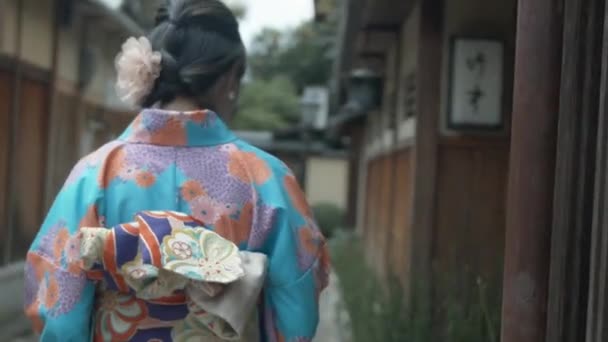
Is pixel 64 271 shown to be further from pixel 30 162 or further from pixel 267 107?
pixel 267 107

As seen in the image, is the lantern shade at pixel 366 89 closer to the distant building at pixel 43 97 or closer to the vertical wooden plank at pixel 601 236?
the distant building at pixel 43 97

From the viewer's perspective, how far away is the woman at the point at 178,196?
2170mm

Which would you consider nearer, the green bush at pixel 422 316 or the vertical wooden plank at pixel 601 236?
the vertical wooden plank at pixel 601 236

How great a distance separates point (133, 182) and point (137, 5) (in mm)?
13601

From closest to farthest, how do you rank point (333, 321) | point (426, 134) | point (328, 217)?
1. point (426, 134)
2. point (333, 321)
3. point (328, 217)

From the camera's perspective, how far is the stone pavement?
255 inches

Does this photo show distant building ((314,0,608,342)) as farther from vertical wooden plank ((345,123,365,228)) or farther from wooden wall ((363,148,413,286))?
vertical wooden plank ((345,123,365,228))

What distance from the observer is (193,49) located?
7.56 feet

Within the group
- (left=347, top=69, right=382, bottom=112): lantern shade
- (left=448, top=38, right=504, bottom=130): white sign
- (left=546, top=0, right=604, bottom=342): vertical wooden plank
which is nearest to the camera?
(left=546, top=0, right=604, bottom=342): vertical wooden plank

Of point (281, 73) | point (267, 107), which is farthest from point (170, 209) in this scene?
point (281, 73)

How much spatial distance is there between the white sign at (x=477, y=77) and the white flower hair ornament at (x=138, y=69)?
115 inches

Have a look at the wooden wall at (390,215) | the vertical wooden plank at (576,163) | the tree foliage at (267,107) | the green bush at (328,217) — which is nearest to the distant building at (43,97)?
the wooden wall at (390,215)

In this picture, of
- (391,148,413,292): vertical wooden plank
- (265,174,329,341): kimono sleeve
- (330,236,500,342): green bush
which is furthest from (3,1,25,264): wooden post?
(265,174,329,341): kimono sleeve

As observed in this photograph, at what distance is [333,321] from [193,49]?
6.55 m
